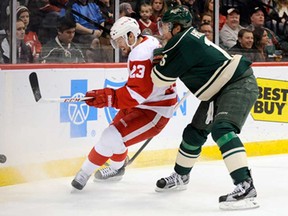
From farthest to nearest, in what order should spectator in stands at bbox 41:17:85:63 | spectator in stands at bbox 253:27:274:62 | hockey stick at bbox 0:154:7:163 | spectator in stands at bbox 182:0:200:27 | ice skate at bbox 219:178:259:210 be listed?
spectator in stands at bbox 253:27:274:62 < spectator in stands at bbox 182:0:200:27 < spectator in stands at bbox 41:17:85:63 < hockey stick at bbox 0:154:7:163 < ice skate at bbox 219:178:259:210

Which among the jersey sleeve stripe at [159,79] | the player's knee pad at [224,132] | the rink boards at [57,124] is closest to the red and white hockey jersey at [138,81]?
the jersey sleeve stripe at [159,79]

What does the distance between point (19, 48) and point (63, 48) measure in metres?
0.41

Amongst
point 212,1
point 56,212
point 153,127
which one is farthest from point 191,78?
point 212,1

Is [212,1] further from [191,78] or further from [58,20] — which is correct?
[191,78]

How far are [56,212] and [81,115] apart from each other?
1.27 metres

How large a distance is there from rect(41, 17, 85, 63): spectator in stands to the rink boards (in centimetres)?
34

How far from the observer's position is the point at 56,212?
144 inches

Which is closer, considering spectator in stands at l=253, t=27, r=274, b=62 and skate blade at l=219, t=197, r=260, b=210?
skate blade at l=219, t=197, r=260, b=210

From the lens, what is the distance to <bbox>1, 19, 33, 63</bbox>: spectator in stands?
486 cm

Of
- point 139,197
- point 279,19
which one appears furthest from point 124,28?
point 279,19

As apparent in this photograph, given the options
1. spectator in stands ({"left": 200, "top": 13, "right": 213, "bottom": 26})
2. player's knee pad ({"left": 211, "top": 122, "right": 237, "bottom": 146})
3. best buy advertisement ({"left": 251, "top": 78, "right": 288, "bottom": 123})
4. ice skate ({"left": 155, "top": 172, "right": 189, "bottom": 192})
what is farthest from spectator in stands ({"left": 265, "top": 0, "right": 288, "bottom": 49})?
player's knee pad ({"left": 211, "top": 122, "right": 237, "bottom": 146})

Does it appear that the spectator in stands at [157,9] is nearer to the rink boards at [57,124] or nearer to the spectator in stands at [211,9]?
the spectator in stands at [211,9]

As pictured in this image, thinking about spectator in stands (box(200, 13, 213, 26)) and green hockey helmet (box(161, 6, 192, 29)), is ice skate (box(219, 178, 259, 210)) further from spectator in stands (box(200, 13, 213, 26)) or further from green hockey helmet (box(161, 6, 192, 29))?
spectator in stands (box(200, 13, 213, 26))

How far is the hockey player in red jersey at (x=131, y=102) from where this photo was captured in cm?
385
